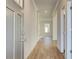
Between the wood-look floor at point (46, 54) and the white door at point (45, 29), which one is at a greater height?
the white door at point (45, 29)

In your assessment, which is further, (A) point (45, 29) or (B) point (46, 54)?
(A) point (45, 29)

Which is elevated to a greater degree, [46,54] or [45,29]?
[45,29]

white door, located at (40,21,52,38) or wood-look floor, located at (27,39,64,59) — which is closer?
wood-look floor, located at (27,39,64,59)

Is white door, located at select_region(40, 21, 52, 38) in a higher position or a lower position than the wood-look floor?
higher

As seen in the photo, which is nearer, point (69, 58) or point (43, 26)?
point (69, 58)

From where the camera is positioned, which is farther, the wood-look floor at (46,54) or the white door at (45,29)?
the white door at (45,29)
